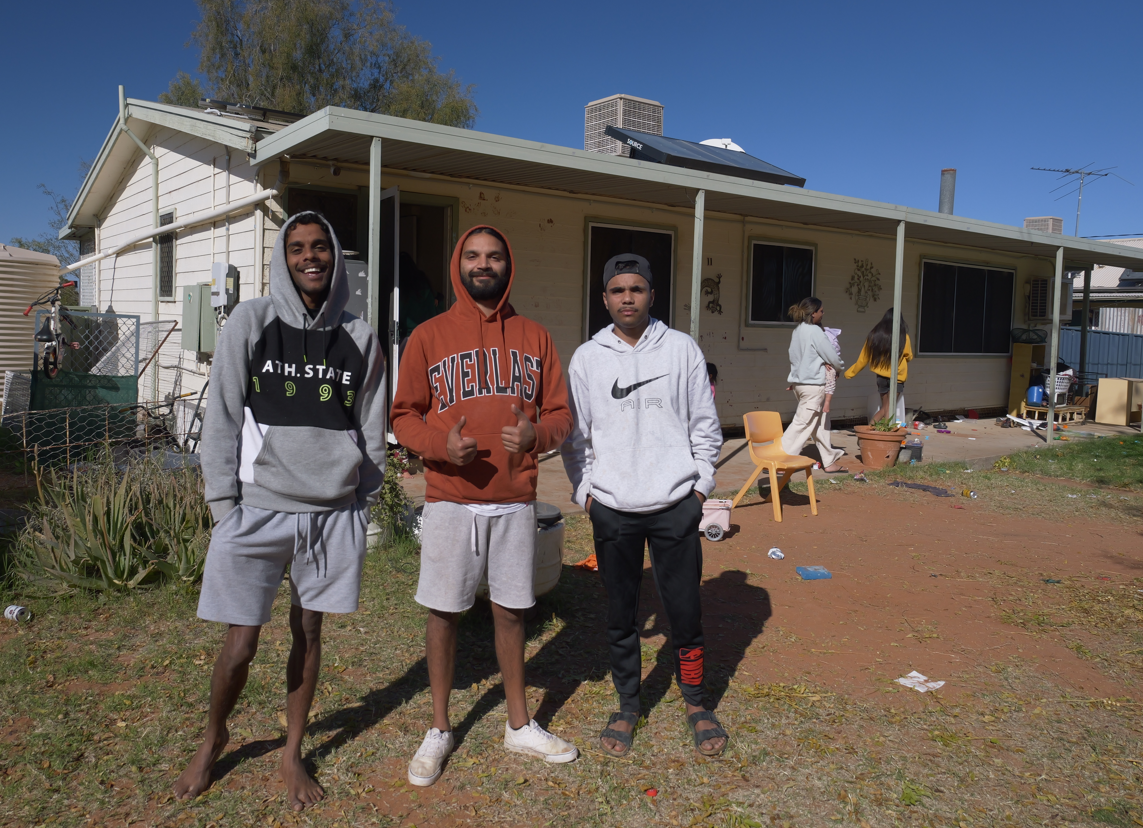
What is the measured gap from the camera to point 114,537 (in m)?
4.19

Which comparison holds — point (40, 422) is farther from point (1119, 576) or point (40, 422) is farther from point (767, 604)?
point (1119, 576)

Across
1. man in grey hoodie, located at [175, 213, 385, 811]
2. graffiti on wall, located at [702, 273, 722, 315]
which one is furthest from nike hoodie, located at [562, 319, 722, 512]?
graffiti on wall, located at [702, 273, 722, 315]

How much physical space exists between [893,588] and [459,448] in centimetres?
343

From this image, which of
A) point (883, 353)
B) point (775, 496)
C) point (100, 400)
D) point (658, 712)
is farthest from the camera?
point (883, 353)

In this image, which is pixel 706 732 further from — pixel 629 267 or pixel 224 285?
pixel 224 285

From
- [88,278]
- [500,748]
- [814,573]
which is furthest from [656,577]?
[88,278]

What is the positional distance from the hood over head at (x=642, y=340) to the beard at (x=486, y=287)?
43 centimetres

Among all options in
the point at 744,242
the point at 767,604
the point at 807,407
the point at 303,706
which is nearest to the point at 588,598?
the point at 767,604

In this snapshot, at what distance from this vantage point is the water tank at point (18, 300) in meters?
10.3

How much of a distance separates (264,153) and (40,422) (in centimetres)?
310

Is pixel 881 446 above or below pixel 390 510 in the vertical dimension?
above

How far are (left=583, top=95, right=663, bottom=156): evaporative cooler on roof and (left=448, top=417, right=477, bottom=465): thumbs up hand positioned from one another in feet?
32.5

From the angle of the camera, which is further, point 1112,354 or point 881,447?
point 1112,354

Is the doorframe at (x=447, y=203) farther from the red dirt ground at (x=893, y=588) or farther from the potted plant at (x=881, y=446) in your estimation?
the potted plant at (x=881, y=446)
